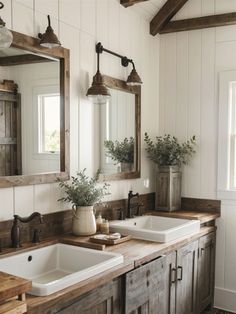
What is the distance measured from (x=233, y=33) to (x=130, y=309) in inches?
106

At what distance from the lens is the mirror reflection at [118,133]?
→ 3158 millimetres

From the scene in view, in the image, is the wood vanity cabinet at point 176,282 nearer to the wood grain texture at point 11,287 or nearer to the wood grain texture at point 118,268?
the wood grain texture at point 118,268

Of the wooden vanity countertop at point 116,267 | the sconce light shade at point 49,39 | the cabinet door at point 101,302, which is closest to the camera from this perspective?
the wooden vanity countertop at point 116,267

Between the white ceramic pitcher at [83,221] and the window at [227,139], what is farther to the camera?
the window at [227,139]

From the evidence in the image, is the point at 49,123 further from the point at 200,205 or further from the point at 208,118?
the point at 200,205

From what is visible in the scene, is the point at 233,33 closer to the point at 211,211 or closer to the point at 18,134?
the point at 211,211

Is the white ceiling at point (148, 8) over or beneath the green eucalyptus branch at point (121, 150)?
over

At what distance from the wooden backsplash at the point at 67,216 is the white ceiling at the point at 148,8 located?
1778 millimetres

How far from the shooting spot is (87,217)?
8.77 feet

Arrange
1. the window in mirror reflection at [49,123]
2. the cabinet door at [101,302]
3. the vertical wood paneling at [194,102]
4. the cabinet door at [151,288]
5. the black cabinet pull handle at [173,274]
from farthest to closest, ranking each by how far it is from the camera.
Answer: the vertical wood paneling at [194,102] < the black cabinet pull handle at [173,274] < the window in mirror reflection at [49,123] < the cabinet door at [151,288] < the cabinet door at [101,302]

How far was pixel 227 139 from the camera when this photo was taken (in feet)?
11.9

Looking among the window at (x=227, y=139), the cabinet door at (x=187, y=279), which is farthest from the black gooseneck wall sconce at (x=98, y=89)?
the cabinet door at (x=187, y=279)

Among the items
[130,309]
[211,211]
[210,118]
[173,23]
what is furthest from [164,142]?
[130,309]

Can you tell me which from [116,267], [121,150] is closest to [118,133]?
[121,150]
